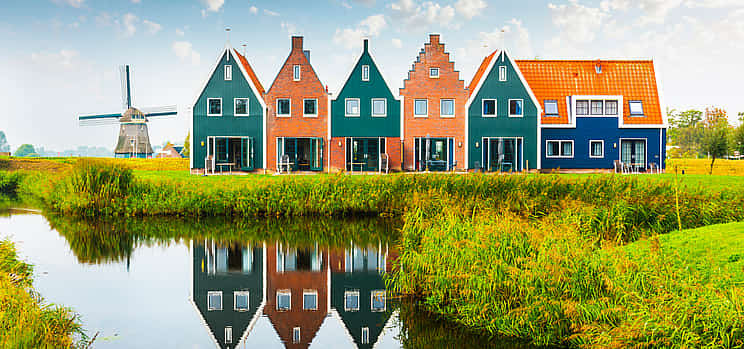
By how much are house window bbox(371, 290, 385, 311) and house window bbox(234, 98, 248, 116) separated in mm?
24312

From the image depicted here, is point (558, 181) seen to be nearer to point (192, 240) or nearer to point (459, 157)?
point (192, 240)

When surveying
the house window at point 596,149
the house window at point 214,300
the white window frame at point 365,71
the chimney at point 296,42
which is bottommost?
the house window at point 214,300

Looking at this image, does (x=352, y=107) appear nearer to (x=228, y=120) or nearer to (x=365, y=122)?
(x=365, y=122)

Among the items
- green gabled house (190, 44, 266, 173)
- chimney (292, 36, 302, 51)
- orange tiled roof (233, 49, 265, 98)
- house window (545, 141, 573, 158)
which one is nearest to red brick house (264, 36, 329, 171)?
chimney (292, 36, 302, 51)

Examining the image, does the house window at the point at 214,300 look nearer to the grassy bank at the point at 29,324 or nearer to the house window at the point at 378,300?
the grassy bank at the point at 29,324

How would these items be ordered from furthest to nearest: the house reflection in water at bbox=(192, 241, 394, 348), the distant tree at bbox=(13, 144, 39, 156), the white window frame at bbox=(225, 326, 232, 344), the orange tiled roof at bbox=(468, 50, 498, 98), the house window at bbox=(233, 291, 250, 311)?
the distant tree at bbox=(13, 144, 39, 156) < the orange tiled roof at bbox=(468, 50, 498, 98) < the house window at bbox=(233, 291, 250, 311) < the house reflection in water at bbox=(192, 241, 394, 348) < the white window frame at bbox=(225, 326, 232, 344)

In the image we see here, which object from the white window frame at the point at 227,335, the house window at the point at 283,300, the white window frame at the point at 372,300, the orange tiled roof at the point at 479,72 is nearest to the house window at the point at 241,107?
the orange tiled roof at the point at 479,72

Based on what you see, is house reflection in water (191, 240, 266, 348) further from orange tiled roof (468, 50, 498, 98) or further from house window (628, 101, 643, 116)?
house window (628, 101, 643, 116)

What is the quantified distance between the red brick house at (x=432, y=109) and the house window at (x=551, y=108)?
5366 millimetres

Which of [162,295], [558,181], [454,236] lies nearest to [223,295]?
[162,295]

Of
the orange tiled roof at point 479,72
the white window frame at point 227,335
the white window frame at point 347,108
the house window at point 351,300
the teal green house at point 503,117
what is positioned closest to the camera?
the white window frame at point 227,335

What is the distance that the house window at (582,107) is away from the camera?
3378 centimetres

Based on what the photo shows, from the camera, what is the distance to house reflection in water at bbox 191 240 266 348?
27.2 ft

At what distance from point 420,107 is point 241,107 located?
10.1m
